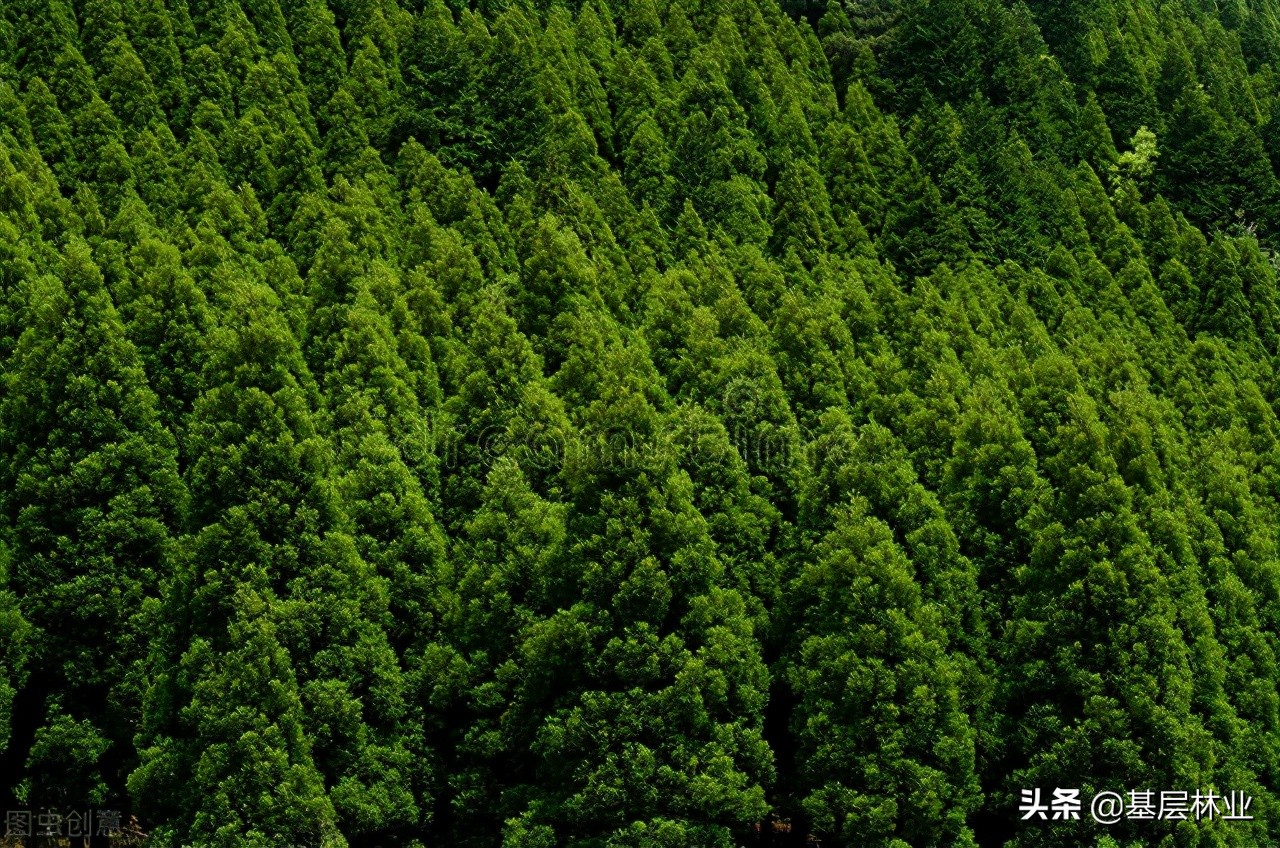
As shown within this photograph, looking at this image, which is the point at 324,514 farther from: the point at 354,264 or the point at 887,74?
the point at 887,74

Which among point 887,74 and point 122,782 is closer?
point 122,782

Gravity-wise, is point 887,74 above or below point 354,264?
above

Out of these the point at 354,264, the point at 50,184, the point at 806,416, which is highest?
the point at 50,184

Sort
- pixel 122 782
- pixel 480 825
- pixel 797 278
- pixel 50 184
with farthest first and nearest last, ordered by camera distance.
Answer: pixel 797 278 → pixel 50 184 → pixel 122 782 → pixel 480 825

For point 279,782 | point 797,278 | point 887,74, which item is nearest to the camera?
point 279,782

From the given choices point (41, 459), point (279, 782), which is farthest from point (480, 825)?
point (41, 459)

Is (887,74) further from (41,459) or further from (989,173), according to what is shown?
(41,459)

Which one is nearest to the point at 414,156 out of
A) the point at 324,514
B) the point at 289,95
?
the point at 289,95
